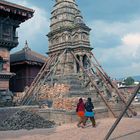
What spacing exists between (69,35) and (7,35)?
7167mm

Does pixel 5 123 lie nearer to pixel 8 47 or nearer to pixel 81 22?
pixel 8 47

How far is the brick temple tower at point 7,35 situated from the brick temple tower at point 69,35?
484 centimetres

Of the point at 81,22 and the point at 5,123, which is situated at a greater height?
the point at 81,22

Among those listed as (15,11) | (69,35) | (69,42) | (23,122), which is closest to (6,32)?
(15,11)

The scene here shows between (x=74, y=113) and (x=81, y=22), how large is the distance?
1353 cm

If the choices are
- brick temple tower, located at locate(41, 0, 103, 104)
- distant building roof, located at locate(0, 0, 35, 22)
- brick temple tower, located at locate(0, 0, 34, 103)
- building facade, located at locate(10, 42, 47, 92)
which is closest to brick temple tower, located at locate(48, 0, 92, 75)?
brick temple tower, located at locate(41, 0, 103, 104)

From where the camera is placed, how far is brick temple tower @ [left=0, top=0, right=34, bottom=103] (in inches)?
992

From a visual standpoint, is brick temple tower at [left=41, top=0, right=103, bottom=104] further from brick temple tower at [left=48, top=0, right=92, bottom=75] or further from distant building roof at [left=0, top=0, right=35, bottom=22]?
distant building roof at [left=0, top=0, right=35, bottom=22]

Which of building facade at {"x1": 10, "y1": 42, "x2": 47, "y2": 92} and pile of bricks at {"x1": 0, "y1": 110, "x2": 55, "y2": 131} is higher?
building facade at {"x1": 10, "y1": 42, "x2": 47, "y2": 92}

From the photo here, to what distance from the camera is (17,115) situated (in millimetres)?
18328

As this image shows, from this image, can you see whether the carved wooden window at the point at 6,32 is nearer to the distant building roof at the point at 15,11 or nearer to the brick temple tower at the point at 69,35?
the distant building roof at the point at 15,11

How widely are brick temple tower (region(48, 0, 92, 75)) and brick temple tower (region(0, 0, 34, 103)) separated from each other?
484cm

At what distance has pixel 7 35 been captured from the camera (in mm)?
25734

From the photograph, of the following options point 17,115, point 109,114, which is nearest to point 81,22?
point 109,114
